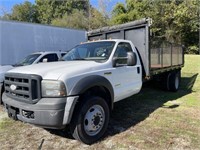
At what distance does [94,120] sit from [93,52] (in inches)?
69.7

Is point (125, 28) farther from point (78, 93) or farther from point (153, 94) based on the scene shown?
point (78, 93)

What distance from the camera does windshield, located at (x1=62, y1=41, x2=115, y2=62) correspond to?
524 centimetres

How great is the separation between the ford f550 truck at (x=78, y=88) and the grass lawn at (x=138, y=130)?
429 millimetres

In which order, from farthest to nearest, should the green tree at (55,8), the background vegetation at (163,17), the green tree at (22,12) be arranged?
Answer: the green tree at (55,8) → the green tree at (22,12) → the background vegetation at (163,17)

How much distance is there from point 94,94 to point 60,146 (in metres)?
1.15

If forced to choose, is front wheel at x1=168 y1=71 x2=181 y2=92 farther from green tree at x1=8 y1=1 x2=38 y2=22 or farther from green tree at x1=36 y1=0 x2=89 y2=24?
green tree at x1=8 y1=1 x2=38 y2=22

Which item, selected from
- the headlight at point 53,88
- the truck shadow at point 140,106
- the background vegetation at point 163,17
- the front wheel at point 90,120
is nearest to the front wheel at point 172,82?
the truck shadow at point 140,106

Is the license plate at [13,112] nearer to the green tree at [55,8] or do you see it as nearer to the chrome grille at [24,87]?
the chrome grille at [24,87]

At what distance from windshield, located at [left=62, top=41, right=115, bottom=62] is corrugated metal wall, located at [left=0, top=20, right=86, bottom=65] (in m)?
7.28

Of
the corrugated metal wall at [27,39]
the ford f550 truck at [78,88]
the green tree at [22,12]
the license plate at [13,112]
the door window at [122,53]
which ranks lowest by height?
the license plate at [13,112]

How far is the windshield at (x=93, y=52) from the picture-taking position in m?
5.24

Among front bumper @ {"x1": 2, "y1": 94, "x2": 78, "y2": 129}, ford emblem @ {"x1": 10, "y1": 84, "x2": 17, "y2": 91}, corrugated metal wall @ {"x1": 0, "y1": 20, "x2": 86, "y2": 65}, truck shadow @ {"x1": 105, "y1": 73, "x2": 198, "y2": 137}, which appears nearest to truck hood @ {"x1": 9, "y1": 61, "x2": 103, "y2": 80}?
ford emblem @ {"x1": 10, "y1": 84, "x2": 17, "y2": 91}

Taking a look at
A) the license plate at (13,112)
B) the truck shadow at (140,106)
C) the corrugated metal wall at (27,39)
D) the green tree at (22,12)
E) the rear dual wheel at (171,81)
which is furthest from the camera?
the green tree at (22,12)

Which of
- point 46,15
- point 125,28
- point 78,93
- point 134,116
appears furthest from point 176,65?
point 46,15
